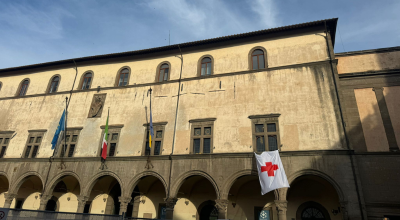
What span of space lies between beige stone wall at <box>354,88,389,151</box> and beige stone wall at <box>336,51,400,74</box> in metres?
1.56

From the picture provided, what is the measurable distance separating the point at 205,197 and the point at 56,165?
1040 cm

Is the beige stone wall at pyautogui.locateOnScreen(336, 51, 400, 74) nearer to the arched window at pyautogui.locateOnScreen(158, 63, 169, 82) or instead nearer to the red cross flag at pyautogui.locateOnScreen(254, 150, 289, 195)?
the red cross flag at pyautogui.locateOnScreen(254, 150, 289, 195)

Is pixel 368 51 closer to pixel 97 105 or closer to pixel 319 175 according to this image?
pixel 319 175

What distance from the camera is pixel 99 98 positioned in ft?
64.3

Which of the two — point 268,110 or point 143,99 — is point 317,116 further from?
point 143,99

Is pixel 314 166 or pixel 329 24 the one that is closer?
pixel 314 166

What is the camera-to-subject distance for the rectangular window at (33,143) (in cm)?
1916

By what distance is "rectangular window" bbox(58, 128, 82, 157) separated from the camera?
18.3m

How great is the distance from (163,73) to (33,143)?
11009 millimetres

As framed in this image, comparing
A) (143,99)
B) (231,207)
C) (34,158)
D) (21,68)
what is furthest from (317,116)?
(21,68)

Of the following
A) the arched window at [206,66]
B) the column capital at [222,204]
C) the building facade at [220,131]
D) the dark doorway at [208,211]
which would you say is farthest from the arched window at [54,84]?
the column capital at [222,204]

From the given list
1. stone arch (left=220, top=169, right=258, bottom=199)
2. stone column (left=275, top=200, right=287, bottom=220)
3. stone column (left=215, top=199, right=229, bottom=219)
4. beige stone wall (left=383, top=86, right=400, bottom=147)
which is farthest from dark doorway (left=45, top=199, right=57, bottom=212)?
beige stone wall (left=383, top=86, right=400, bottom=147)

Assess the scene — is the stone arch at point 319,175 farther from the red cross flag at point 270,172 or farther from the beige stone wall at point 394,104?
the beige stone wall at point 394,104

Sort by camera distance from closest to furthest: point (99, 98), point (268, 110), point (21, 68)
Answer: point (268, 110), point (99, 98), point (21, 68)
